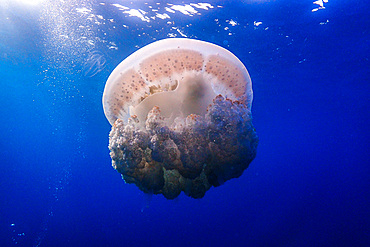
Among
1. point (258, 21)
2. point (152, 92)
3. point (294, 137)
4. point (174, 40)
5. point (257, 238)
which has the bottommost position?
point (257, 238)

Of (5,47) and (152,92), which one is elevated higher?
Answer: (5,47)

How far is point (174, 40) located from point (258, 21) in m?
6.74

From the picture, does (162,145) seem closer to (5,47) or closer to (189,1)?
(189,1)

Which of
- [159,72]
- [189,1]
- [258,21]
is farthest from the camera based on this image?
[258,21]

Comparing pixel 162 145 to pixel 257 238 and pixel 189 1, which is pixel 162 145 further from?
pixel 257 238

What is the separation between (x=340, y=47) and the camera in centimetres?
948

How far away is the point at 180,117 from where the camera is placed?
8.27 ft

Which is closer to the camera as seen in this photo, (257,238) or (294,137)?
(257,238)

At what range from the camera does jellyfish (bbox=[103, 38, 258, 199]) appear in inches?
92.6

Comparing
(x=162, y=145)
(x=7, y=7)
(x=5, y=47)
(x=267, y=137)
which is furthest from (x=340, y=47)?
(x=267, y=137)

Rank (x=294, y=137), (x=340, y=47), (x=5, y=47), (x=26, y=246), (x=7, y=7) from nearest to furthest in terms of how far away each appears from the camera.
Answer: (x=7, y=7) → (x=340, y=47) → (x=5, y=47) → (x=26, y=246) → (x=294, y=137)

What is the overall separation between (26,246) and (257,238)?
15494 mm

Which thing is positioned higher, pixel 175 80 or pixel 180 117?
pixel 175 80

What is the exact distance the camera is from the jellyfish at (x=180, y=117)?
92.6 inches
